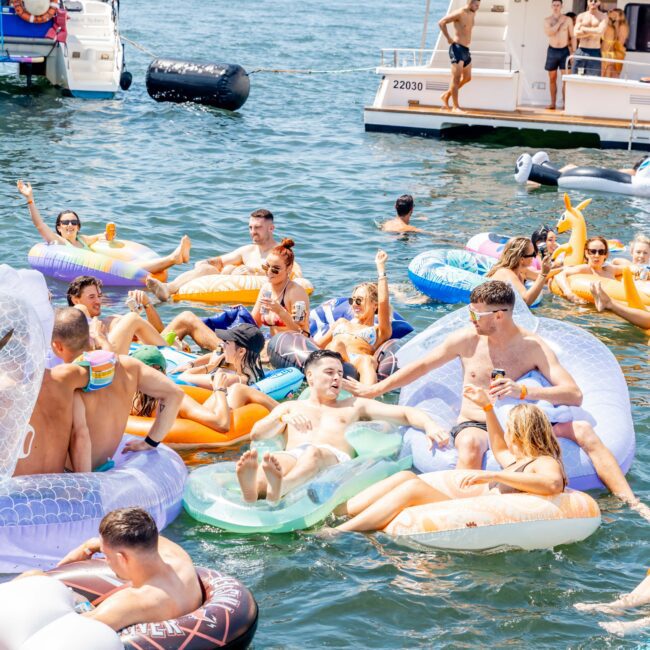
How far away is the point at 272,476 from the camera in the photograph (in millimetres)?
6289

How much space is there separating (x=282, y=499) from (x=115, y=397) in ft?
3.72

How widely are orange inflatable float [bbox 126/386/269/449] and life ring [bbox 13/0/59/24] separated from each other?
15.6 m

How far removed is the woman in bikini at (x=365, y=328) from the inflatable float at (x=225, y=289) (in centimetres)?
160

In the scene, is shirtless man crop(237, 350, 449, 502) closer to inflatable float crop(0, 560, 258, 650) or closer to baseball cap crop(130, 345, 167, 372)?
baseball cap crop(130, 345, 167, 372)

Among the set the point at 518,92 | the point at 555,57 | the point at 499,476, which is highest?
the point at 555,57

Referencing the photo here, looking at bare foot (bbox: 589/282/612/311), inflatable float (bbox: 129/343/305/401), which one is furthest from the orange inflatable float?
bare foot (bbox: 589/282/612/311)

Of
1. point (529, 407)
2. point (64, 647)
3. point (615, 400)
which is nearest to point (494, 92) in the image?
point (615, 400)

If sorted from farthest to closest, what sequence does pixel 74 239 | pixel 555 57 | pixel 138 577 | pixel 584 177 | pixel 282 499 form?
pixel 555 57, pixel 584 177, pixel 74 239, pixel 282 499, pixel 138 577

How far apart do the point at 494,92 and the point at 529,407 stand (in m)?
13.8

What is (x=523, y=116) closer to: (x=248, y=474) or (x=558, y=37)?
(x=558, y=37)

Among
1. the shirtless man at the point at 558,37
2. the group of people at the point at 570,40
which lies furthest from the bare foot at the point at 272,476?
the shirtless man at the point at 558,37

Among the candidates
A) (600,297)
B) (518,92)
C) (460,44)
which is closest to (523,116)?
(518,92)

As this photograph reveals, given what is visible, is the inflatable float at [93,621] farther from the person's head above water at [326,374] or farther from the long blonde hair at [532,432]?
the person's head above water at [326,374]

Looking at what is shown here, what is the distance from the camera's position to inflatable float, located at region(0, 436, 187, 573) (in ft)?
18.9
